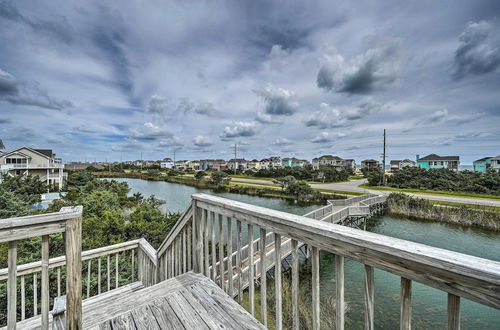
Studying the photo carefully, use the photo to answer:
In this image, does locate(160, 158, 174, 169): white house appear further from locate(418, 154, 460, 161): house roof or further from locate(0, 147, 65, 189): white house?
locate(418, 154, 460, 161): house roof

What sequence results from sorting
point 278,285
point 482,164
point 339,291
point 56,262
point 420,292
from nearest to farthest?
1. point 339,291
2. point 278,285
3. point 56,262
4. point 420,292
5. point 482,164

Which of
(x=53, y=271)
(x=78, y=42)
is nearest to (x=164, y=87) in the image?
(x=78, y=42)

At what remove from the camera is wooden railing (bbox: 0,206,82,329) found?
111 cm

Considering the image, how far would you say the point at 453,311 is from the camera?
0.75m

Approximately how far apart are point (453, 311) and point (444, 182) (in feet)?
102

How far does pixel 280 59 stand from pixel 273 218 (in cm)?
968

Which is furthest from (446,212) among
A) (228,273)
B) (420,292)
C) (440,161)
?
(440,161)

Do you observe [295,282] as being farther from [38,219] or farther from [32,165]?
[32,165]

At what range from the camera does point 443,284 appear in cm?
75

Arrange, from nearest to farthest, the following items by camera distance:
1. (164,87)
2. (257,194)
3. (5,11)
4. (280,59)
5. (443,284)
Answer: (443,284) < (5,11) < (280,59) < (164,87) < (257,194)

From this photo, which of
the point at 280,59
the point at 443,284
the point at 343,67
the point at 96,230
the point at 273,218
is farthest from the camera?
the point at 343,67

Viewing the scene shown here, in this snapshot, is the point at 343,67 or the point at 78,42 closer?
the point at 78,42

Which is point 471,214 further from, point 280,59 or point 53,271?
point 53,271

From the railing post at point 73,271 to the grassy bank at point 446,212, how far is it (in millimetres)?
18316
